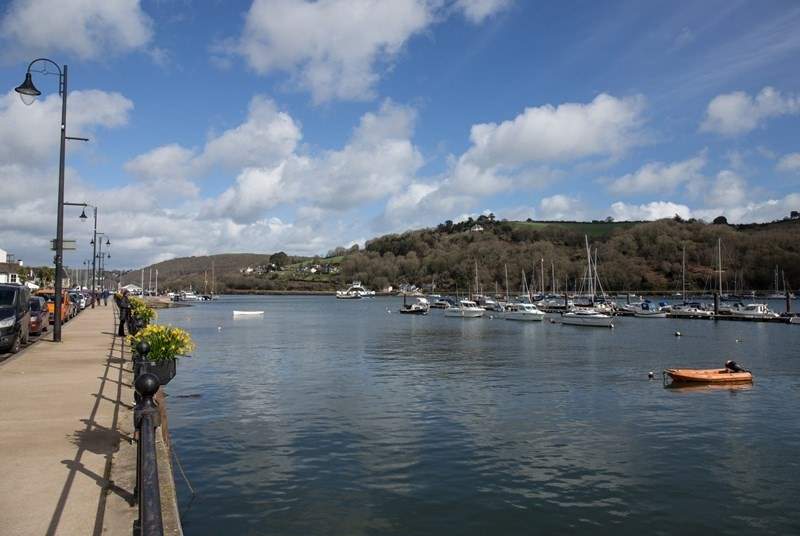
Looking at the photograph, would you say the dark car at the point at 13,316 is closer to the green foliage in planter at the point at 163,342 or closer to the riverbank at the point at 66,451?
the riverbank at the point at 66,451

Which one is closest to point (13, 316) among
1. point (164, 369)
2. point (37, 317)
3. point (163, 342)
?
point (37, 317)

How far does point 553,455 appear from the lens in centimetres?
1488

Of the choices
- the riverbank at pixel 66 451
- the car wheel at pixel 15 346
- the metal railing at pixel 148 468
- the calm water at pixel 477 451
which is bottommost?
the calm water at pixel 477 451

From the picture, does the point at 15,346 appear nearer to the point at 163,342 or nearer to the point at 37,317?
the point at 37,317

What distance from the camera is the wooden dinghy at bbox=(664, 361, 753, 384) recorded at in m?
27.3

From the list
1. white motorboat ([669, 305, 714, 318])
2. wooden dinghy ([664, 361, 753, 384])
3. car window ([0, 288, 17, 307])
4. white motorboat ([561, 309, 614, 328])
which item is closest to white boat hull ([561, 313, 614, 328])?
white motorboat ([561, 309, 614, 328])

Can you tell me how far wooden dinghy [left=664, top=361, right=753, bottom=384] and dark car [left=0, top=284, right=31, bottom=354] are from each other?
25.2 m

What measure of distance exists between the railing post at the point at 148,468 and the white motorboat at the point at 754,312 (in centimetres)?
9602

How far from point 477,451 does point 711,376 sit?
16.9 meters

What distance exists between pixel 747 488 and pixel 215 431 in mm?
12015

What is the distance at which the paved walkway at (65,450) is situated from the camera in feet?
24.1

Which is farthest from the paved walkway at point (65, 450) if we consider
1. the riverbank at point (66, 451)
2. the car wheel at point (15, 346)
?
the car wheel at point (15, 346)

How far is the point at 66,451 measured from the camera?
10016mm

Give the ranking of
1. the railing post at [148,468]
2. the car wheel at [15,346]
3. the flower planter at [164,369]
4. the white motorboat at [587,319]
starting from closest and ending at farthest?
1. the railing post at [148,468]
2. the flower planter at [164,369]
3. the car wheel at [15,346]
4. the white motorboat at [587,319]
